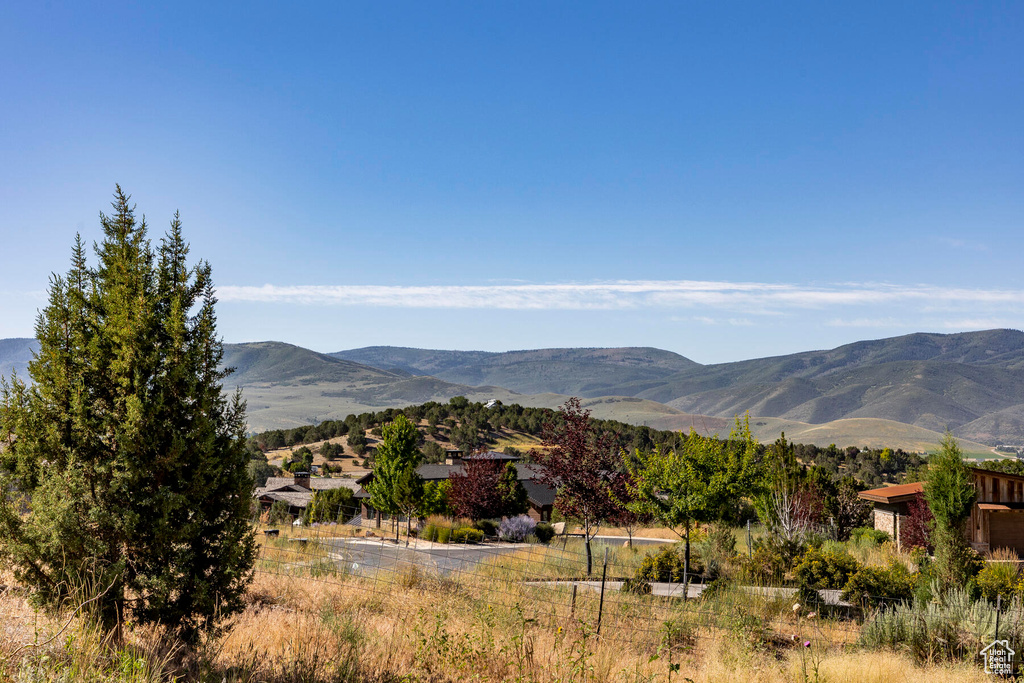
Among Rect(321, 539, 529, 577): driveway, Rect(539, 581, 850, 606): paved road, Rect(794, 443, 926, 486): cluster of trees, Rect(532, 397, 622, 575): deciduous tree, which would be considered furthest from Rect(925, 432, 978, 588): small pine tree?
Rect(794, 443, 926, 486): cluster of trees

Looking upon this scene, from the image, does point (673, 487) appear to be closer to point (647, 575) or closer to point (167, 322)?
point (647, 575)

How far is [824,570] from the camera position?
1700 centimetres

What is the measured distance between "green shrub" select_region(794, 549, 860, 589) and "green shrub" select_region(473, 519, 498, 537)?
18120 millimetres

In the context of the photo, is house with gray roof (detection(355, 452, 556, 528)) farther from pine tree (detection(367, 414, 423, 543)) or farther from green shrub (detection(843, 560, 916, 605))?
green shrub (detection(843, 560, 916, 605))

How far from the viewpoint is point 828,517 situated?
31.2 meters

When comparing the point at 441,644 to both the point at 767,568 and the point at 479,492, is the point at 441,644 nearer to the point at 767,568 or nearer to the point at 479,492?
the point at 767,568

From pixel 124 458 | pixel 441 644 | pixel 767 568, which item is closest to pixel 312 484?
pixel 767 568

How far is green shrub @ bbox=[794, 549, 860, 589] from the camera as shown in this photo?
16.7 metres

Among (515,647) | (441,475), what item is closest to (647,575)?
(515,647)

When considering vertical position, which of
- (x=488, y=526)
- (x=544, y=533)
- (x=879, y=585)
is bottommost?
(x=488, y=526)

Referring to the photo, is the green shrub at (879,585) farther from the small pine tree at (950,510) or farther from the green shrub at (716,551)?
the green shrub at (716,551)

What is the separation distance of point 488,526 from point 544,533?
11.0ft

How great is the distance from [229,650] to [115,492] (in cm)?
217

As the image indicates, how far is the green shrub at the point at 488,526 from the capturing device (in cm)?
3306
